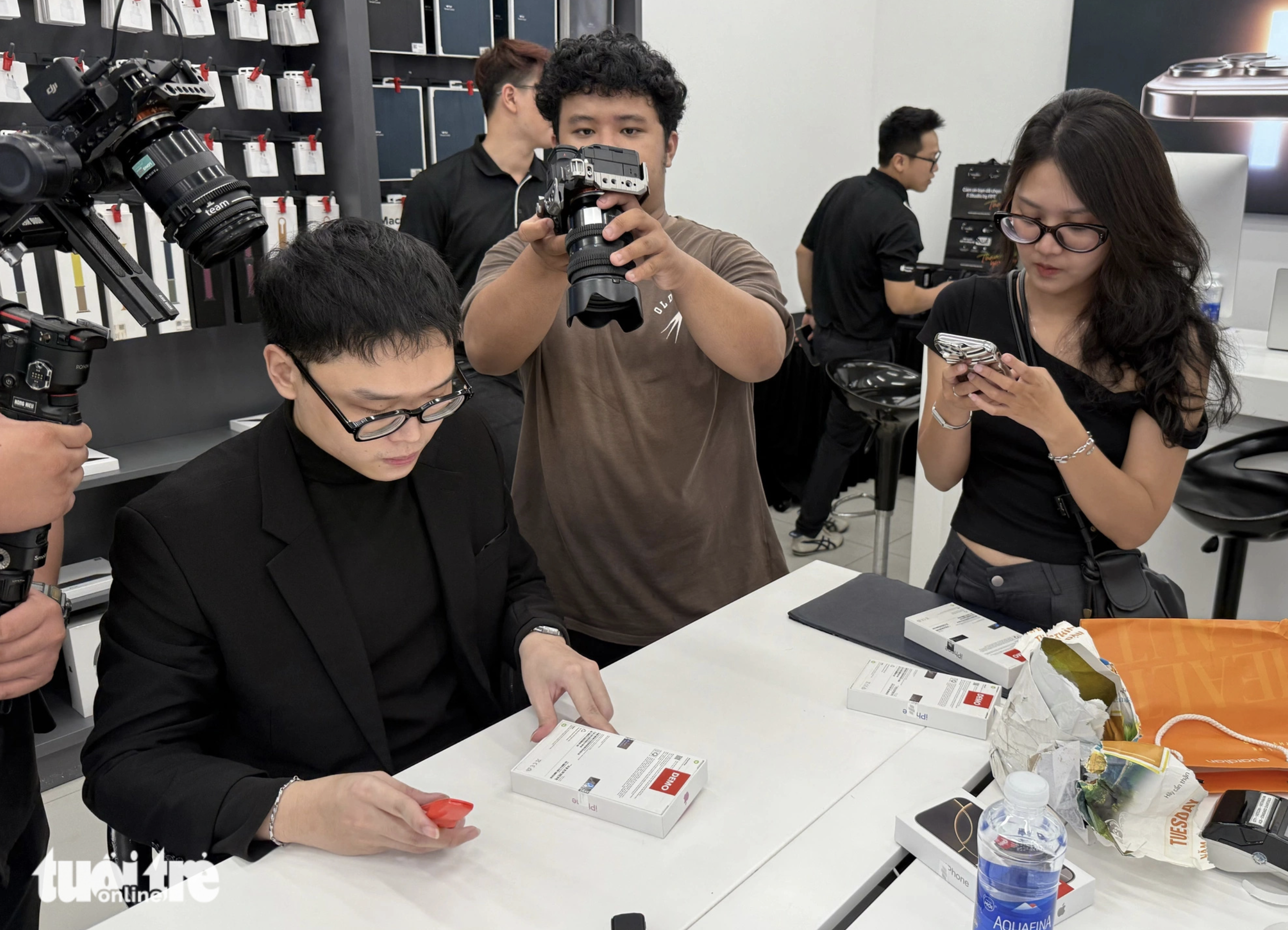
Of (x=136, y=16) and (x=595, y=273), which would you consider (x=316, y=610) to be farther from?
(x=136, y=16)

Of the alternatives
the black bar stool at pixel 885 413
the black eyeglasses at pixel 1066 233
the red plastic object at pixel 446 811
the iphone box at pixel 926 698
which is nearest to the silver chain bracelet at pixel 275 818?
the red plastic object at pixel 446 811

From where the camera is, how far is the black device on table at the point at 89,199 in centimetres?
109

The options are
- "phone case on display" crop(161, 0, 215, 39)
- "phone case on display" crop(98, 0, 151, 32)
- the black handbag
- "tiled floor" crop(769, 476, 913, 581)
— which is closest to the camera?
the black handbag

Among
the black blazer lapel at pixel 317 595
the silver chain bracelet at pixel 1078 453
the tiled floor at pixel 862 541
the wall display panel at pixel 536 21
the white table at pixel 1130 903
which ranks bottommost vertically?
the tiled floor at pixel 862 541

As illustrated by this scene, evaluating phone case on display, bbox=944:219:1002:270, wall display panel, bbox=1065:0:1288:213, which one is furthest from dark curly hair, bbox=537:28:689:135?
wall display panel, bbox=1065:0:1288:213

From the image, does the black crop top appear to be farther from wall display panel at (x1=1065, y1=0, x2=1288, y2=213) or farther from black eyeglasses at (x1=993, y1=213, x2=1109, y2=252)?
wall display panel at (x1=1065, y1=0, x2=1288, y2=213)

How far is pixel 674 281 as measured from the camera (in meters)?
1.48

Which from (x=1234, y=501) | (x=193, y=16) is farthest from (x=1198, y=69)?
(x=193, y=16)

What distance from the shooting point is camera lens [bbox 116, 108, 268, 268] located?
111 centimetres

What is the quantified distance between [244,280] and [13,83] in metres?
0.72

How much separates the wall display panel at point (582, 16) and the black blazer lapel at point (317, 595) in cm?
Result: 299

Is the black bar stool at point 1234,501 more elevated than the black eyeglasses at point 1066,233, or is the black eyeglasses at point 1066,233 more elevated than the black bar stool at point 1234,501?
the black eyeglasses at point 1066,233

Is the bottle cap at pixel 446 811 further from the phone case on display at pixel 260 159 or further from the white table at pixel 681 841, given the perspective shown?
the phone case on display at pixel 260 159

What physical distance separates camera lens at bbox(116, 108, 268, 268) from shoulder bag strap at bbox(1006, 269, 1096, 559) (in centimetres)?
123
